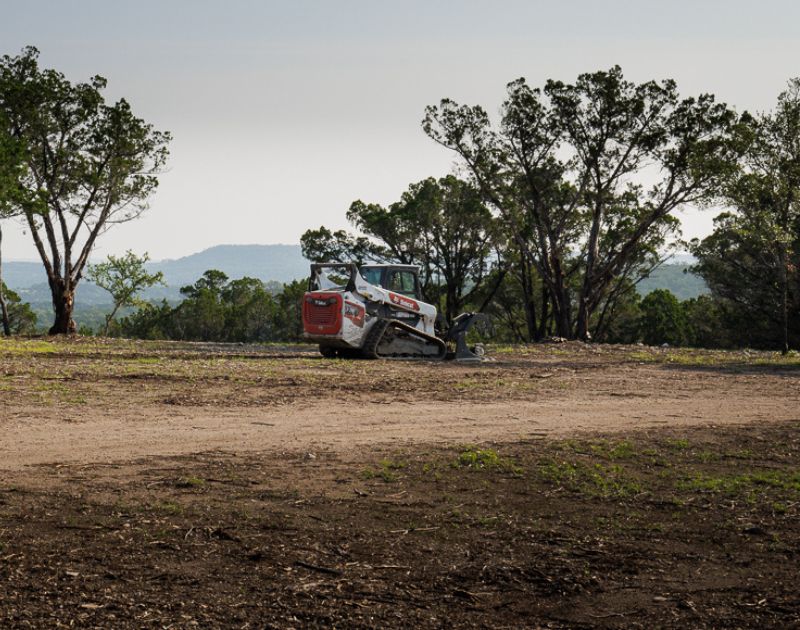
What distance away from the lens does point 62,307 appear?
122 ft

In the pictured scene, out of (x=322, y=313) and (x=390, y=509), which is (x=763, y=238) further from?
(x=390, y=509)

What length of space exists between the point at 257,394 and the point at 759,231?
20.7 meters

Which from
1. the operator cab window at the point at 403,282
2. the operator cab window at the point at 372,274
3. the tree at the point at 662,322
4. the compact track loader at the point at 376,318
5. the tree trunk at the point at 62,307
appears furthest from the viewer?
the tree at the point at 662,322

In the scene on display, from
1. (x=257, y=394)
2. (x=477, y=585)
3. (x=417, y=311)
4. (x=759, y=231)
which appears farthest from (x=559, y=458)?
(x=759, y=231)

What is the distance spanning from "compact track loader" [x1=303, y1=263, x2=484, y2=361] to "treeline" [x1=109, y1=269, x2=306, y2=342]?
45.7 metres

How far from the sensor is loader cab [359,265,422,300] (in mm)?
25922

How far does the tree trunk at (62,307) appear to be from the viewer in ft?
120

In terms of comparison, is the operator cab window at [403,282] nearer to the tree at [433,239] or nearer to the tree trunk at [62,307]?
the tree trunk at [62,307]

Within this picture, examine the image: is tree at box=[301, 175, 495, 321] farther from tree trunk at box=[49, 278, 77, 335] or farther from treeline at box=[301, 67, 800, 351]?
tree trunk at box=[49, 278, 77, 335]

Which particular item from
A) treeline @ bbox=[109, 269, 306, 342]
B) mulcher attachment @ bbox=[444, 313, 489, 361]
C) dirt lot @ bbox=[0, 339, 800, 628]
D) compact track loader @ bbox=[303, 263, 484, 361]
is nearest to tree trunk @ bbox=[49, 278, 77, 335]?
compact track loader @ bbox=[303, 263, 484, 361]

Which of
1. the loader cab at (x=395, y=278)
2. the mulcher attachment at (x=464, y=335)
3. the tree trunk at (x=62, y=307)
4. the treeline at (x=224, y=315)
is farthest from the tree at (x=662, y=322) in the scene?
the loader cab at (x=395, y=278)

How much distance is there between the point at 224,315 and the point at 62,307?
42.2m

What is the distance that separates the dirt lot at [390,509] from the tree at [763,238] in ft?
56.7

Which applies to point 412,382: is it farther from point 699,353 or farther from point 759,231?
point 759,231
